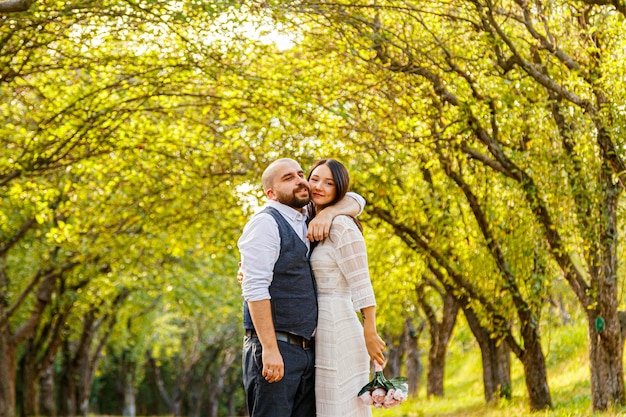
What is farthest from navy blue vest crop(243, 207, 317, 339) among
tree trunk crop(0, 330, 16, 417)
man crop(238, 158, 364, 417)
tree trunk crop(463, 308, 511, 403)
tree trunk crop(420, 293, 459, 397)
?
tree trunk crop(0, 330, 16, 417)

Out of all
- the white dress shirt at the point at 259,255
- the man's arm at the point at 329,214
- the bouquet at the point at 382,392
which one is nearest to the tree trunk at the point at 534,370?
the man's arm at the point at 329,214

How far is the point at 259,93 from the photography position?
12.7 m

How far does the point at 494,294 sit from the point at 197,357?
31.1 m

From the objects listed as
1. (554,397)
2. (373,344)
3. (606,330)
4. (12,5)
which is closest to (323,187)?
(373,344)

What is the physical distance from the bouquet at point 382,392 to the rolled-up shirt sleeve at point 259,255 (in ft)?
2.80

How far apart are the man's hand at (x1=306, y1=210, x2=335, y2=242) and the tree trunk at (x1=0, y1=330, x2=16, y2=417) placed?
17.9 m

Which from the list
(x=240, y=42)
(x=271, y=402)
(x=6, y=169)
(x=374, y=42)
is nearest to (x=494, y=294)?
(x=374, y=42)

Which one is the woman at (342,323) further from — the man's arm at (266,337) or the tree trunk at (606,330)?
the tree trunk at (606,330)

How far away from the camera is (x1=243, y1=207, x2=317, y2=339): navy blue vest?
548 centimetres

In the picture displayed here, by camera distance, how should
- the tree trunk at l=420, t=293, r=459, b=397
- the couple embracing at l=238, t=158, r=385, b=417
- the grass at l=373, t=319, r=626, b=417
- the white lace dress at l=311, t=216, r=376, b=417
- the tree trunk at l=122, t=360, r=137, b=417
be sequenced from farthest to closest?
the tree trunk at l=122, t=360, r=137, b=417 < the tree trunk at l=420, t=293, r=459, b=397 < the grass at l=373, t=319, r=626, b=417 < the white lace dress at l=311, t=216, r=376, b=417 < the couple embracing at l=238, t=158, r=385, b=417

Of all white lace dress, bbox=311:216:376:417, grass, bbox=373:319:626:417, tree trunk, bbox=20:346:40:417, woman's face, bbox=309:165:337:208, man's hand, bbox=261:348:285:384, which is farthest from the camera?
tree trunk, bbox=20:346:40:417

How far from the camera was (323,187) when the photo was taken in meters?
5.77

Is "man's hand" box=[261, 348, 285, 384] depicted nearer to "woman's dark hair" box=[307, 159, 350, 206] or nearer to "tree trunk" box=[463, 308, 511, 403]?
"woman's dark hair" box=[307, 159, 350, 206]

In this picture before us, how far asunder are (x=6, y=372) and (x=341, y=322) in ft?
60.8
